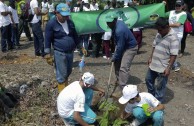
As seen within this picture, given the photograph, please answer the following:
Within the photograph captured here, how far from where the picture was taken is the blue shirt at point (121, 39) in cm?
639

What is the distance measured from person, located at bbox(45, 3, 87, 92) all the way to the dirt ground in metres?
0.72

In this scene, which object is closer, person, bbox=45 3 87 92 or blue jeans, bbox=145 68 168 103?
person, bbox=45 3 87 92

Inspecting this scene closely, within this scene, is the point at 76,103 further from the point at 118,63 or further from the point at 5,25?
the point at 5,25

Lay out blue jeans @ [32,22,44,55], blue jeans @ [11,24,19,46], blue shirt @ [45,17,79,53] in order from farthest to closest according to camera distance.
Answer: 1. blue jeans @ [11,24,19,46]
2. blue jeans @ [32,22,44,55]
3. blue shirt @ [45,17,79,53]

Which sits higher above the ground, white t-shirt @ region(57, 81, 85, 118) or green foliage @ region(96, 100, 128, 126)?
white t-shirt @ region(57, 81, 85, 118)

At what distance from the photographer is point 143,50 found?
11.1 metres

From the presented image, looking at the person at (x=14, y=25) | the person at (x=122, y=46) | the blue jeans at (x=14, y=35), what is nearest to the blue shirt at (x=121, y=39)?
the person at (x=122, y=46)

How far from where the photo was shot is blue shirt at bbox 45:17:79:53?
6184mm

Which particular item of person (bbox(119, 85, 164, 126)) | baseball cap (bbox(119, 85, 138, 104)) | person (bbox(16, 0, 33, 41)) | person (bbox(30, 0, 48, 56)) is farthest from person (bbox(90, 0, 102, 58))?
baseball cap (bbox(119, 85, 138, 104))

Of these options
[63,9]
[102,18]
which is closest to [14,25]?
[102,18]

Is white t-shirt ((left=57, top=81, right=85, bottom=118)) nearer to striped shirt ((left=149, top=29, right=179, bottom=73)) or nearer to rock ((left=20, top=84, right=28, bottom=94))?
striped shirt ((left=149, top=29, right=179, bottom=73))

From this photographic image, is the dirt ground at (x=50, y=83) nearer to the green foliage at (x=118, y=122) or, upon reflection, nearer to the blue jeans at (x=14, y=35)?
the blue jeans at (x=14, y=35)

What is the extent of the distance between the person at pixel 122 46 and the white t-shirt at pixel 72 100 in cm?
164

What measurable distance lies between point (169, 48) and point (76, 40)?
1805 mm
